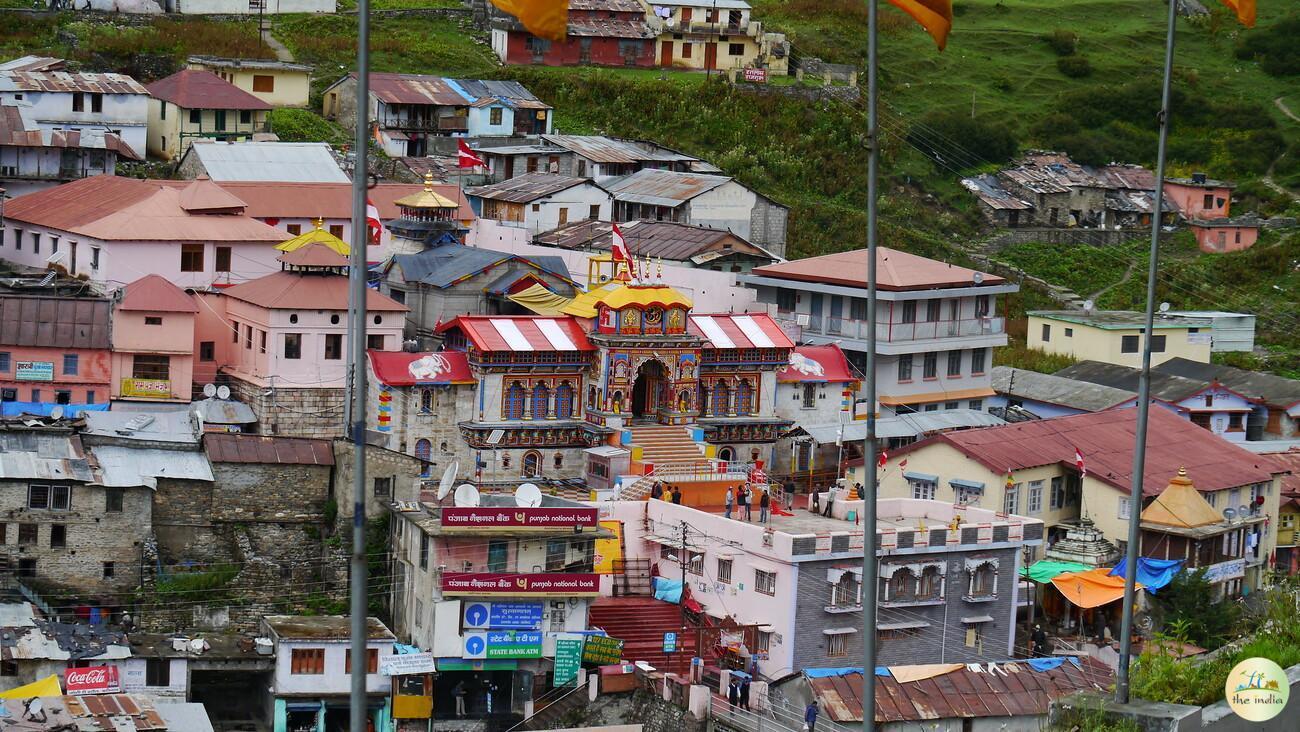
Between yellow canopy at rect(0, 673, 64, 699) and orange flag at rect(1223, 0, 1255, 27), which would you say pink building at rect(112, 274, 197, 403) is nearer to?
yellow canopy at rect(0, 673, 64, 699)

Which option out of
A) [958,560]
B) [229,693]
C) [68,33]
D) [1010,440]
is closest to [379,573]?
[229,693]

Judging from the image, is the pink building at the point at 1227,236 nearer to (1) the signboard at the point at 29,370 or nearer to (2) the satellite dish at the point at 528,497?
(2) the satellite dish at the point at 528,497

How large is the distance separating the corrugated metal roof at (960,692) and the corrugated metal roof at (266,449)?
46.0 feet

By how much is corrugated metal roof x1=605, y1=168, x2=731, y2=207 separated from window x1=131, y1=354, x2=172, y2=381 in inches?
1038

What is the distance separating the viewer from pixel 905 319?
221 ft

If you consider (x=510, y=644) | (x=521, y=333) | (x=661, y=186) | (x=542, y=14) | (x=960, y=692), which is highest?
(x=542, y=14)

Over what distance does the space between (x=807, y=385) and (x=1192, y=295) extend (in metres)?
36.7

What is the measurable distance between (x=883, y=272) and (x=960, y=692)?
22.5 meters

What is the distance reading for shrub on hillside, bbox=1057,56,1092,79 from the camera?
120 m

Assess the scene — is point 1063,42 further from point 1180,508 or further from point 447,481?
point 447,481

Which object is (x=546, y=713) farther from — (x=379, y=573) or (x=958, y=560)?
(x=958, y=560)

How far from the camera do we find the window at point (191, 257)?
63.3m

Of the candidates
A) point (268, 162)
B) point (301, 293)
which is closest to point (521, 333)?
point (301, 293)

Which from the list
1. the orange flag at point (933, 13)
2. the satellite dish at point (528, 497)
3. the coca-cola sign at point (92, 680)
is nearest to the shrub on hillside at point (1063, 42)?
the satellite dish at point (528, 497)
